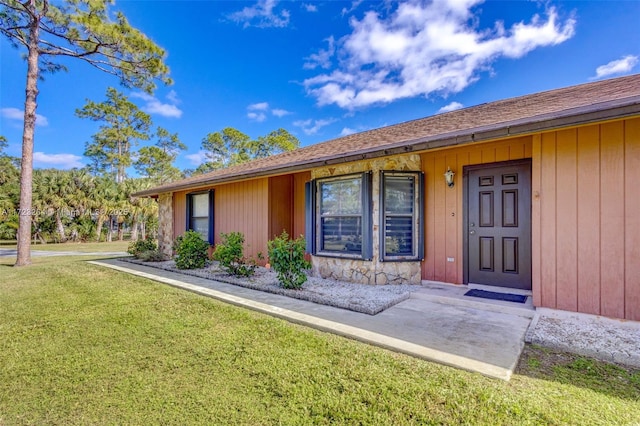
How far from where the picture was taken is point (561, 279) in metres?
3.71

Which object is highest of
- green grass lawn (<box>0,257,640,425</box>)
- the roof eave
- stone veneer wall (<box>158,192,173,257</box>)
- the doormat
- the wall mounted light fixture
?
the roof eave

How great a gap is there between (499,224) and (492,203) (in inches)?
14.2

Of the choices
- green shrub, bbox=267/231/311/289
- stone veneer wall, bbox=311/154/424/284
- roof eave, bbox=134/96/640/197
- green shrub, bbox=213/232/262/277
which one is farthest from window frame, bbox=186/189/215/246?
stone veneer wall, bbox=311/154/424/284

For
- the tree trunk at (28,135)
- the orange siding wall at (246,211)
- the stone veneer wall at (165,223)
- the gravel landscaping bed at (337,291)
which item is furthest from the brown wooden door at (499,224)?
the tree trunk at (28,135)

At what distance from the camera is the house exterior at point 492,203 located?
3393mm

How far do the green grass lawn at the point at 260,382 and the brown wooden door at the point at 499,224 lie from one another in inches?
87.8

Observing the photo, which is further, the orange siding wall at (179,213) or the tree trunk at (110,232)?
the tree trunk at (110,232)

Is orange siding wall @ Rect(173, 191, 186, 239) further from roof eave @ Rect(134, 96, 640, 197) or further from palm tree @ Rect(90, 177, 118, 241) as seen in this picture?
palm tree @ Rect(90, 177, 118, 241)

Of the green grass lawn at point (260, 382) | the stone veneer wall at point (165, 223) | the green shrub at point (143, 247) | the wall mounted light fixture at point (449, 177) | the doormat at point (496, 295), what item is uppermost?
the wall mounted light fixture at point (449, 177)

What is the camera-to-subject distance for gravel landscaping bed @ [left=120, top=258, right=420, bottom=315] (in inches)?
165

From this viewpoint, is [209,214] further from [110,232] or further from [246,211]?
[110,232]

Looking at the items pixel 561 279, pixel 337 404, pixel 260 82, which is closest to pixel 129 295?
pixel 337 404

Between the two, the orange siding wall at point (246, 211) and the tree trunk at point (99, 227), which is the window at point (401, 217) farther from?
the tree trunk at point (99, 227)

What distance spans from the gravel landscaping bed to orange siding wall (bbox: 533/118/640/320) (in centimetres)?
193
